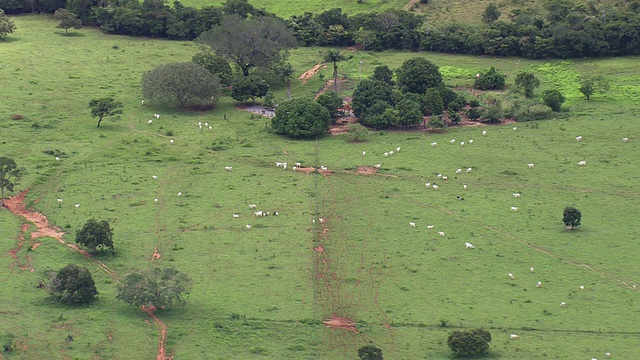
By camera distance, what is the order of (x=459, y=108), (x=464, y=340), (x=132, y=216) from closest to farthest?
(x=464, y=340), (x=132, y=216), (x=459, y=108)

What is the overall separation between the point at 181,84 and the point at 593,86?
38.0 meters

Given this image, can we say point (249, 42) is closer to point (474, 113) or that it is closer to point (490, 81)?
point (490, 81)

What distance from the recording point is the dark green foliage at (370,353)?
58781 mm

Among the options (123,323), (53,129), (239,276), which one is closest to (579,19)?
(53,129)

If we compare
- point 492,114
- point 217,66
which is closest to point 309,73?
point 217,66

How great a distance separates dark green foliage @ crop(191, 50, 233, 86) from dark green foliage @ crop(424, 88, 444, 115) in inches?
763

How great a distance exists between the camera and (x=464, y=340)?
6044 centimetres

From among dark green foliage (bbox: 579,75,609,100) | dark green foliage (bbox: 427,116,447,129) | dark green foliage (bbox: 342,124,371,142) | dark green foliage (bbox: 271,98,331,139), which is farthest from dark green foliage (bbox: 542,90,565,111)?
dark green foliage (bbox: 271,98,331,139)

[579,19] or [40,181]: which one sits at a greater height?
[579,19]

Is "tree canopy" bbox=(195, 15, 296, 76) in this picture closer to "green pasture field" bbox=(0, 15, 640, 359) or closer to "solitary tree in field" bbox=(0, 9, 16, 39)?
"green pasture field" bbox=(0, 15, 640, 359)

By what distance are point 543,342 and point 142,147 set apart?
43.1 meters

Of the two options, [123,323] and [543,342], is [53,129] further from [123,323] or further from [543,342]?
[543,342]

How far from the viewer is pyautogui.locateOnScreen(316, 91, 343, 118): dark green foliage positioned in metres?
102

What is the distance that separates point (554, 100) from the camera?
104250 millimetres
